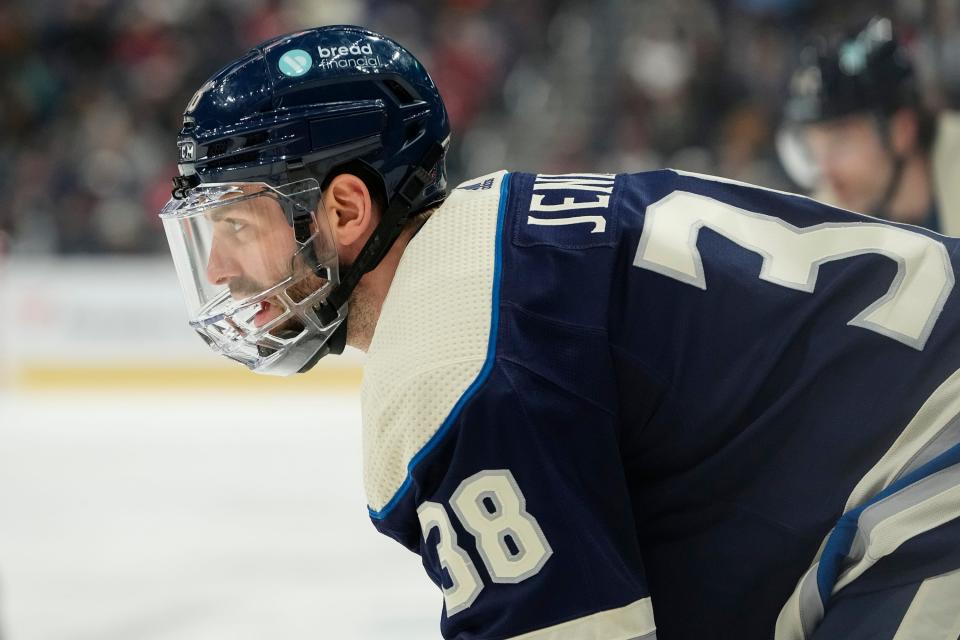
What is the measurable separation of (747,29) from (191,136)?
654cm

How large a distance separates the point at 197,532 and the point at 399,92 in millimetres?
2631

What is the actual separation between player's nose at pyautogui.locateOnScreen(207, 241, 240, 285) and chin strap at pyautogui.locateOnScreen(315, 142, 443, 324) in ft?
0.41

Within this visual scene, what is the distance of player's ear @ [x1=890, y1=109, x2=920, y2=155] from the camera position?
3.01 meters

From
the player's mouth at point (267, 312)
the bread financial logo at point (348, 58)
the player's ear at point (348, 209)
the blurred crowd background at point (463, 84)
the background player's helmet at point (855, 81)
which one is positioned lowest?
the blurred crowd background at point (463, 84)

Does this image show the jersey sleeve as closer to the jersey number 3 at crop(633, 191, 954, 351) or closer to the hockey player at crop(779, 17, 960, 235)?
the jersey number 3 at crop(633, 191, 954, 351)

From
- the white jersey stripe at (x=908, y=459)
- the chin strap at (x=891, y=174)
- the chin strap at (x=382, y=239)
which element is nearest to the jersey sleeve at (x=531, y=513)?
the white jersey stripe at (x=908, y=459)

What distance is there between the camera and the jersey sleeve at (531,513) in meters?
1.23

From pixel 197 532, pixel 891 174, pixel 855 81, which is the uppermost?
pixel 855 81

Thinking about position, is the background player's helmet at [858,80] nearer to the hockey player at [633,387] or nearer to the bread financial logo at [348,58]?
the hockey player at [633,387]

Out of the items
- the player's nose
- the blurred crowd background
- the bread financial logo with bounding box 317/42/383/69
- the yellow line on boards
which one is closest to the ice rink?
the yellow line on boards

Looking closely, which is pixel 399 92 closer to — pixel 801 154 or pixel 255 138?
pixel 255 138

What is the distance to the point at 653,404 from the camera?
4.38ft

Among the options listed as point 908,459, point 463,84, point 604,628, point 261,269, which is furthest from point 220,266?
point 463,84

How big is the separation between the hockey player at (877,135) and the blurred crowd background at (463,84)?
3.35 meters
